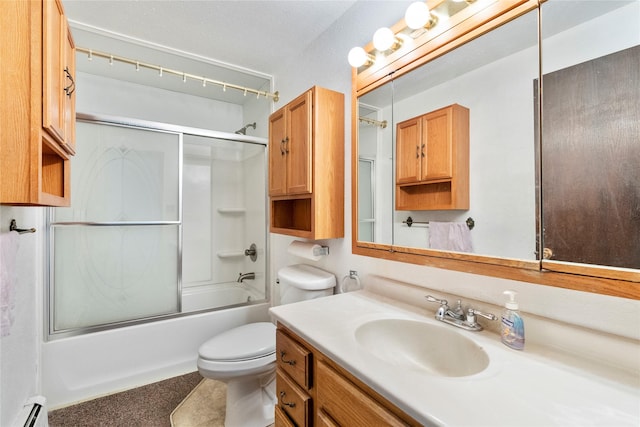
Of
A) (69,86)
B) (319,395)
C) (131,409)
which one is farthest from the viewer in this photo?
(131,409)

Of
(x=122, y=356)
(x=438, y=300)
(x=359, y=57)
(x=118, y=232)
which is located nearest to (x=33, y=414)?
(x=122, y=356)

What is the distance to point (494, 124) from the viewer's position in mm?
906

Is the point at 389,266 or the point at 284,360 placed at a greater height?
the point at 389,266

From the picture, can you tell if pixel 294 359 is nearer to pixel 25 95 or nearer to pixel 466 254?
pixel 466 254

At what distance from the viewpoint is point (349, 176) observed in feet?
5.05

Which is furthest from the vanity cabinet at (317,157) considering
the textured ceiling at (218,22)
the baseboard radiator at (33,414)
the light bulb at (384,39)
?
the baseboard radiator at (33,414)

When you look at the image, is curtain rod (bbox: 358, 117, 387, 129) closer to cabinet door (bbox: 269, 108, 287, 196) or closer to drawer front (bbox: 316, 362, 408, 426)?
cabinet door (bbox: 269, 108, 287, 196)

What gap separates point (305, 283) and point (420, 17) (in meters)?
1.32

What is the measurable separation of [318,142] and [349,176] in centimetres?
25

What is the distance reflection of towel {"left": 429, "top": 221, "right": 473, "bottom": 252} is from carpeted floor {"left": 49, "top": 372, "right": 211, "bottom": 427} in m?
1.67

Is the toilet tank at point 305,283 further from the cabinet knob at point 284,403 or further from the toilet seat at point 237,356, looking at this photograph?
the cabinet knob at point 284,403

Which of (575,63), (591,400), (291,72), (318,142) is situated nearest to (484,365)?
(591,400)

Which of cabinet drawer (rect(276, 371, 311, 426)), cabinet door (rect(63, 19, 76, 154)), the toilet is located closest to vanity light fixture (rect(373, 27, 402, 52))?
the toilet

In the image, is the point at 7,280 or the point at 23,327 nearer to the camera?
the point at 7,280
